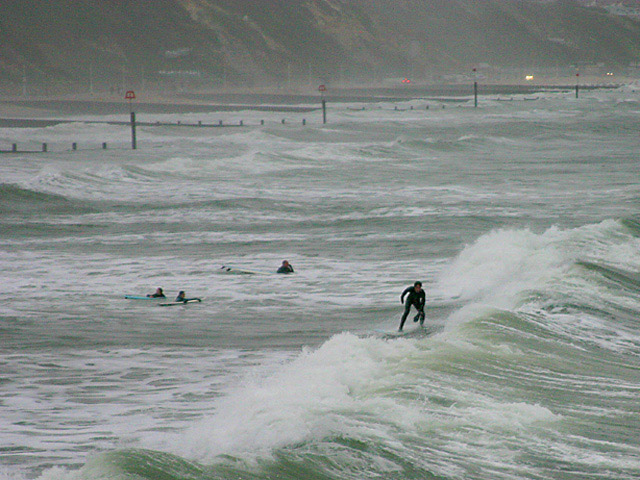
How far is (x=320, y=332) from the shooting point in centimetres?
2084

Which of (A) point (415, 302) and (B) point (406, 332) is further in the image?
(A) point (415, 302)

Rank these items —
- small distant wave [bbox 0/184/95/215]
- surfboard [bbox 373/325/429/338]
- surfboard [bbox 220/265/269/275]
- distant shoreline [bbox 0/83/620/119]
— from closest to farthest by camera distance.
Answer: surfboard [bbox 373/325/429/338]
surfboard [bbox 220/265/269/275]
small distant wave [bbox 0/184/95/215]
distant shoreline [bbox 0/83/620/119]

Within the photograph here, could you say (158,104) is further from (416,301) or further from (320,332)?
(416,301)

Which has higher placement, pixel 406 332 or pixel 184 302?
pixel 184 302

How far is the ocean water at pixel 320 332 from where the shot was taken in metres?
13.5

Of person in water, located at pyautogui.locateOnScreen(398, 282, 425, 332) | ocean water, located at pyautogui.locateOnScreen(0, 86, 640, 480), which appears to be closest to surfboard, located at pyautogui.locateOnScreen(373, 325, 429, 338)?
person in water, located at pyautogui.locateOnScreen(398, 282, 425, 332)

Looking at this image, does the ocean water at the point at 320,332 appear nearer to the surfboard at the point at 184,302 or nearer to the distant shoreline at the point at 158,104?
the surfboard at the point at 184,302

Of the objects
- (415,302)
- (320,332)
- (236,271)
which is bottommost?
(320,332)

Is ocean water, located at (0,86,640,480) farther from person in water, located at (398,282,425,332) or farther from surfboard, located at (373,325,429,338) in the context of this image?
person in water, located at (398,282,425,332)

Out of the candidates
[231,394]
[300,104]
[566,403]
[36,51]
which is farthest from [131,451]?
[36,51]

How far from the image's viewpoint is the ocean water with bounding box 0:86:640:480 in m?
13.5

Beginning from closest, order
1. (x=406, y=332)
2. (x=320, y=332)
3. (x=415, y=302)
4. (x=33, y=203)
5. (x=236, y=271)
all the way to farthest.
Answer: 1. (x=406, y=332)
2. (x=415, y=302)
3. (x=320, y=332)
4. (x=236, y=271)
5. (x=33, y=203)

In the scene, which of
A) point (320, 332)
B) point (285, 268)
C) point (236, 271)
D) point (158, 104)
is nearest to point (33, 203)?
point (236, 271)

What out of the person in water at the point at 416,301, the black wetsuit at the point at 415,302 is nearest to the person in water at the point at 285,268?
the person in water at the point at 416,301
